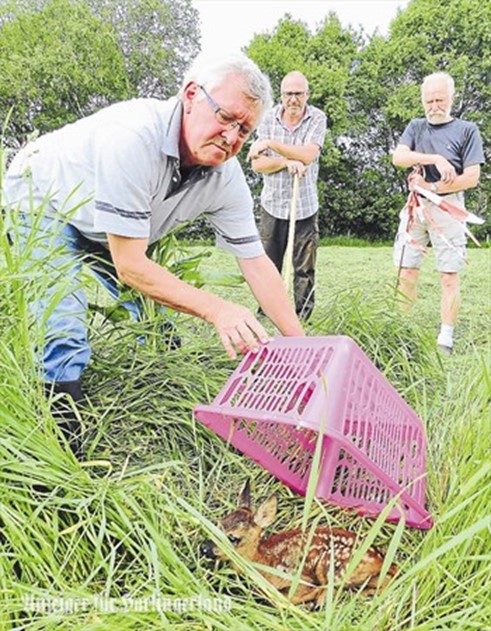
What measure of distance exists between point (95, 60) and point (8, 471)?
17818mm

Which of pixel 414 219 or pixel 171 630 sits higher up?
pixel 414 219

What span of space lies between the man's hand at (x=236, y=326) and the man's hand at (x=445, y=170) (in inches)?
75.4

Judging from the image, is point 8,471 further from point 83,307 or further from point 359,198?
point 359,198

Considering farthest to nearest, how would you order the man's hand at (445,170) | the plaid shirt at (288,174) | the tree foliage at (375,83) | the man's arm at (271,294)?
the tree foliage at (375,83), the plaid shirt at (288,174), the man's hand at (445,170), the man's arm at (271,294)

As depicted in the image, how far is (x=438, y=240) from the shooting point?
3.02m

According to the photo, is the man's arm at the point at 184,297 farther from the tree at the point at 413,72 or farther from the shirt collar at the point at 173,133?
the tree at the point at 413,72

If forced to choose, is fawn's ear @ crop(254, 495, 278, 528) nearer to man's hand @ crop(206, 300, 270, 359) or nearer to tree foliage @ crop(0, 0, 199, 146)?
man's hand @ crop(206, 300, 270, 359)

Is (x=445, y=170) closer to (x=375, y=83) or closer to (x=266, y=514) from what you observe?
(x=266, y=514)

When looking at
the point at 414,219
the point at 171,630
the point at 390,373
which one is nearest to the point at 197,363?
the point at 390,373

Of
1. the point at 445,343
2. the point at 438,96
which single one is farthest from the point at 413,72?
the point at 445,343

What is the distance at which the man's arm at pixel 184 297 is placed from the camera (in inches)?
51.0

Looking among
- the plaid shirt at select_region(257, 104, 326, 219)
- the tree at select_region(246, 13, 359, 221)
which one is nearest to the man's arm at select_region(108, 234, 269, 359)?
the plaid shirt at select_region(257, 104, 326, 219)

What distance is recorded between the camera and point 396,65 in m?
15.6

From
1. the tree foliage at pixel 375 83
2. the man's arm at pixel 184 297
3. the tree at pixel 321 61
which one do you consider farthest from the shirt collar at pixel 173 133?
the tree foliage at pixel 375 83
